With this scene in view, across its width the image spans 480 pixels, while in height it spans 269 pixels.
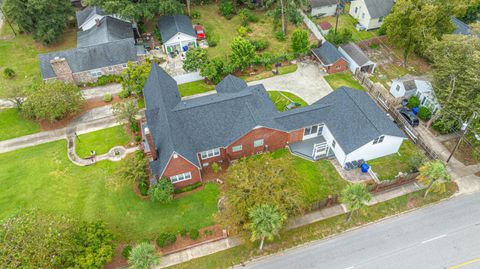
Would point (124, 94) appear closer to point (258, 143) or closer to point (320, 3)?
point (258, 143)

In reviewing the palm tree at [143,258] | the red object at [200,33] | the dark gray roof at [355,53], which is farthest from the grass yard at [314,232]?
the red object at [200,33]

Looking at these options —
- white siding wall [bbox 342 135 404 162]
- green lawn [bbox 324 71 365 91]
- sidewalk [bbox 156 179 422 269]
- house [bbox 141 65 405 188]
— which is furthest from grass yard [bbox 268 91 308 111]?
sidewalk [bbox 156 179 422 269]

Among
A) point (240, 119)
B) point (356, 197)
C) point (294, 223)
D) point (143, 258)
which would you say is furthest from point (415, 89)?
point (143, 258)

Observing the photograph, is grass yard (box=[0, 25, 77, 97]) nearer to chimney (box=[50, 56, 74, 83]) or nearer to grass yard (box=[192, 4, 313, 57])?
chimney (box=[50, 56, 74, 83])

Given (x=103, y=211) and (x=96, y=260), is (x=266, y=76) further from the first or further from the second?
(x=96, y=260)

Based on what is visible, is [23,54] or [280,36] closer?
[23,54]
